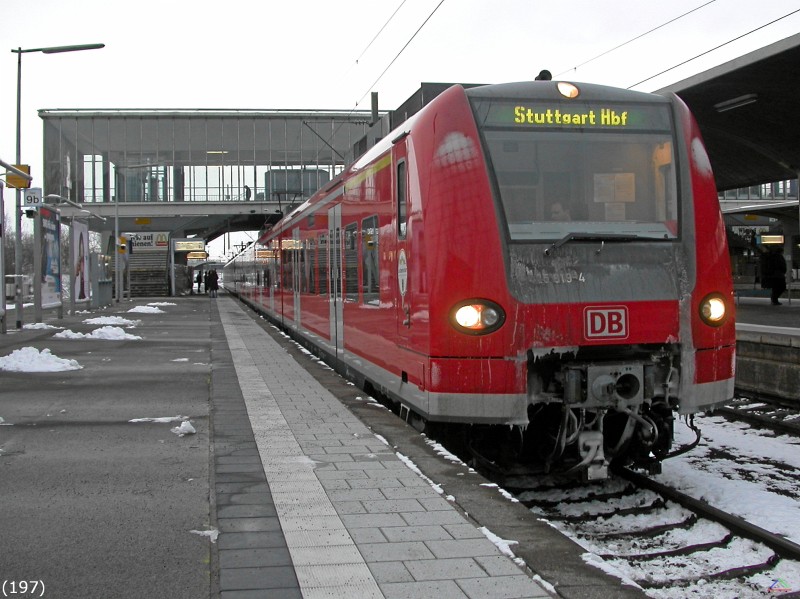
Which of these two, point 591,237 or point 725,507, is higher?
point 591,237

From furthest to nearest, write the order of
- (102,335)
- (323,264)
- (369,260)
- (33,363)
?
(102,335)
(323,264)
(33,363)
(369,260)

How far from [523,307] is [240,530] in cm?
248

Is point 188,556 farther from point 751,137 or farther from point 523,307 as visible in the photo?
point 751,137

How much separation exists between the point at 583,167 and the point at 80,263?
21518 millimetres

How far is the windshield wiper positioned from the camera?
598cm

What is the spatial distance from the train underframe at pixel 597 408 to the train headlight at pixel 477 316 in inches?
13.5

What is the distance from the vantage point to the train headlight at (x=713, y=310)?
20.2 ft

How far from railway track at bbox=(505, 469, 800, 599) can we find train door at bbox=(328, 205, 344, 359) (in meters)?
4.53

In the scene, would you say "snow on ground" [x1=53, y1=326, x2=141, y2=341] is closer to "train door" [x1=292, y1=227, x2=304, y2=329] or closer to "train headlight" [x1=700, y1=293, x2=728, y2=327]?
"train door" [x1=292, y1=227, x2=304, y2=329]

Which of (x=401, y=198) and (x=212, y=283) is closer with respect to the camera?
(x=401, y=198)

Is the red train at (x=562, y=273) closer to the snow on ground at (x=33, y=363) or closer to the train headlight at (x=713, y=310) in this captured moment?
the train headlight at (x=713, y=310)

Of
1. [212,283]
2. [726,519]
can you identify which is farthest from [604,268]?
[212,283]

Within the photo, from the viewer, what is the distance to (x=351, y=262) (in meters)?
9.77

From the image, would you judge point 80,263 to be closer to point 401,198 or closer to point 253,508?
point 401,198
